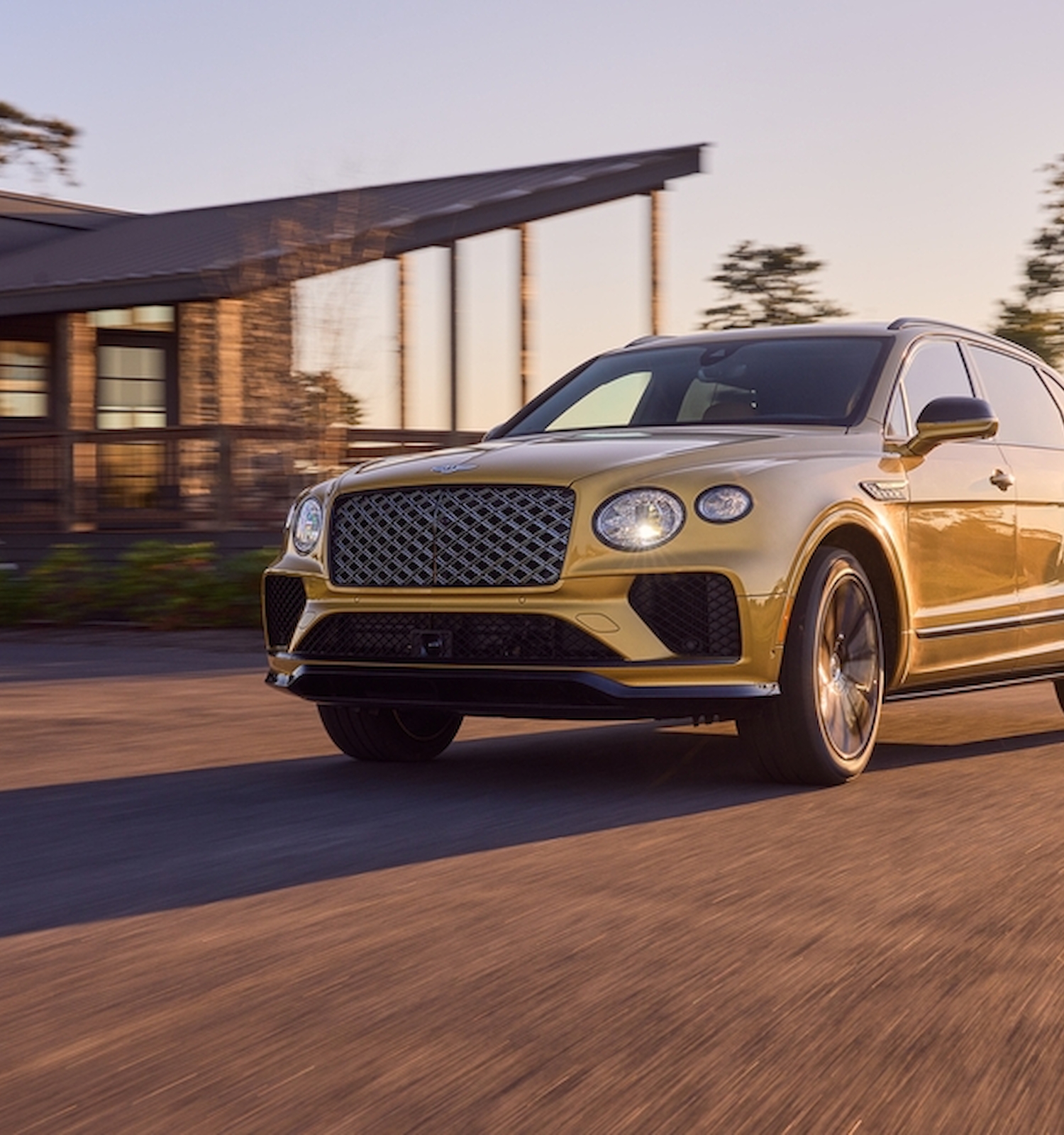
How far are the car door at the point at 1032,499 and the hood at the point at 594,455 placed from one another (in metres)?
1.38

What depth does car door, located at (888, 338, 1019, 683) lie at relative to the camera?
755 cm

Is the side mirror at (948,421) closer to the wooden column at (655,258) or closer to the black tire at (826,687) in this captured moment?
the black tire at (826,687)

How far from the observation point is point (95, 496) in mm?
22234

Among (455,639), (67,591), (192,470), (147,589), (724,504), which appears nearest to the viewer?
(724,504)

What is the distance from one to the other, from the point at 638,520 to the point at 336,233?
17.2 m

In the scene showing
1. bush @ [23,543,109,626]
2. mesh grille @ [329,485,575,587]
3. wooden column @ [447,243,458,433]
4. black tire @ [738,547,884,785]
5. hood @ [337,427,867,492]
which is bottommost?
bush @ [23,543,109,626]

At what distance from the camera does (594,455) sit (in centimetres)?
682

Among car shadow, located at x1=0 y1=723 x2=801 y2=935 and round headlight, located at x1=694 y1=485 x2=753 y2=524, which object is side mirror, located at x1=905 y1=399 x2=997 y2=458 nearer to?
round headlight, located at x1=694 y1=485 x2=753 y2=524

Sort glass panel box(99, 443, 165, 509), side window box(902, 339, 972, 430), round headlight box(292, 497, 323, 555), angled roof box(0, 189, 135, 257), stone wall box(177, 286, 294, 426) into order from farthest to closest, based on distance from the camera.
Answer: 1. angled roof box(0, 189, 135, 257)
2. stone wall box(177, 286, 294, 426)
3. glass panel box(99, 443, 165, 509)
4. side window box(902, 339, 972, 430)
5. round headlight box(292, 497, 323, 555)

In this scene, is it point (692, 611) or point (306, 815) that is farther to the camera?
point (692, 611)

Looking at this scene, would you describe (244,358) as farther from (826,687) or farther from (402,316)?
(826,687)

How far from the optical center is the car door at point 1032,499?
834cm

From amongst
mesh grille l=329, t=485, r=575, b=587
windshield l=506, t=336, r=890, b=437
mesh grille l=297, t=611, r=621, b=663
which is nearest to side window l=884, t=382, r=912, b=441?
windshield l=506, t=336, r=890, b=437

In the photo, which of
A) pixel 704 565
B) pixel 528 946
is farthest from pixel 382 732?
pixel 528 946
